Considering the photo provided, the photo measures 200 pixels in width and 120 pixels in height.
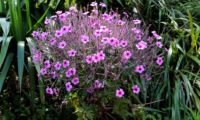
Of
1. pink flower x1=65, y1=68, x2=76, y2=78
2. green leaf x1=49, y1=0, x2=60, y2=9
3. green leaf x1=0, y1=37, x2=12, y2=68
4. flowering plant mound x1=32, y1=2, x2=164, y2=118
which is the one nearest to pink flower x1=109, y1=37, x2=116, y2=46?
flowering plant mound x1=32, y1=2, x2=164, y2=118

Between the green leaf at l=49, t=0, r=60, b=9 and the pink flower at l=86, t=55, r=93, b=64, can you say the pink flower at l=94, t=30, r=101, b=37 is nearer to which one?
the pink flower at l=86, t=55, r=93, b=64

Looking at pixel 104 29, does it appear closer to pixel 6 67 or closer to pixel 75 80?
pixel 75 80

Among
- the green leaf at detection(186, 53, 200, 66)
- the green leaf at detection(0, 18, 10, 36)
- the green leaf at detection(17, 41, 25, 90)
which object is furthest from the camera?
Answer: the green leaf at detection(186, 53, 200, 66)

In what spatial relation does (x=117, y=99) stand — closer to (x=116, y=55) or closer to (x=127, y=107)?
(x=127, y=107)

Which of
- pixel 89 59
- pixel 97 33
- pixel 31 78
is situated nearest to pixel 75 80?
pixel 89 59

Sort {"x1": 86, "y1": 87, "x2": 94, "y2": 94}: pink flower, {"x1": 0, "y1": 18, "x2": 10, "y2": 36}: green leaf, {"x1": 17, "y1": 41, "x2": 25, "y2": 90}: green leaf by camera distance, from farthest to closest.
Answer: {"x1": 0, "y1": 18, "x2": 10, "y2": 36}: green leaf → {"x1": 17, "y1": 41, "x2": 25, "y2": 90}: green leaf → {"x1": 86, "y1": 87, "x2": 94, "y2": 94}: pink flower

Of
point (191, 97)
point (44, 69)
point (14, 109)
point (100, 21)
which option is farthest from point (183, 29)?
point (14, 109)

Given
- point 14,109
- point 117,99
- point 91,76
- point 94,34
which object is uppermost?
point 94,34
